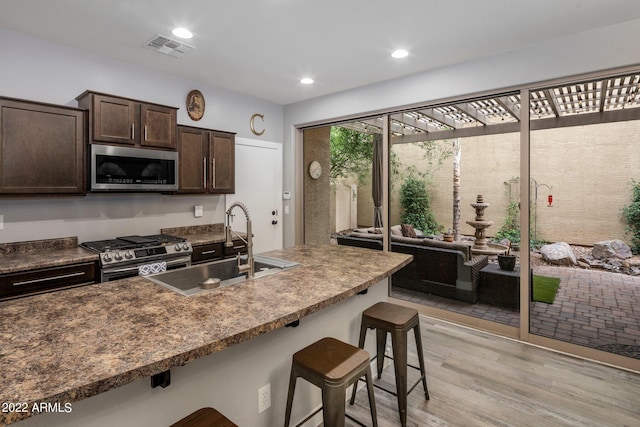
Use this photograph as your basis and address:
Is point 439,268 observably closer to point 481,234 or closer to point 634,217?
point 481,234

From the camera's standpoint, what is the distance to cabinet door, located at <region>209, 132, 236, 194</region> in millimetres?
3920

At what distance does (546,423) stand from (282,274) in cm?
184

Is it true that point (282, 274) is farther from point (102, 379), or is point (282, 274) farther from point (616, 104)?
point (616, 104)

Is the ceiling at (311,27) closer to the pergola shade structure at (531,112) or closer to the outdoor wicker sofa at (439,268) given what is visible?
the pergola shade structure at (531,112)

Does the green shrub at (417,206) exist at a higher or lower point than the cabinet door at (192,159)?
lower

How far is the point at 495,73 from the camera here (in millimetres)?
3229

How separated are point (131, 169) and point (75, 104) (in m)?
0.77

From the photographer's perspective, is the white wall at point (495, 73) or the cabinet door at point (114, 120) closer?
the white wall at point (495, 73)

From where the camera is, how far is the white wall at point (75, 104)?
286 cm

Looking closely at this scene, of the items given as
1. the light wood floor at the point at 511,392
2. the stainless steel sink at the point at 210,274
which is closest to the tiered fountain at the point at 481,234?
the light wood floor at the point at 511,392

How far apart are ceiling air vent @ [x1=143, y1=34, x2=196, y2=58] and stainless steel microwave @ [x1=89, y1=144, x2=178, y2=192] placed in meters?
0.92

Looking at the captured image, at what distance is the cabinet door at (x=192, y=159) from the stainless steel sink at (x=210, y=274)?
66.8 inches

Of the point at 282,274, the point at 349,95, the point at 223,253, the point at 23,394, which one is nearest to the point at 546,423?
the point at 282,274

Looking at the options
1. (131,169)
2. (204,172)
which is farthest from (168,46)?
(204,172)
